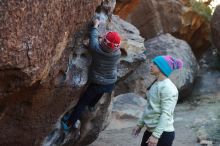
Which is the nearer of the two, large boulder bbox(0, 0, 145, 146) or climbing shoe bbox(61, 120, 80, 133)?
large boulder bbox(0, 0, 145, 146)

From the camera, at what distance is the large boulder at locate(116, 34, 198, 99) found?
12.8 metres

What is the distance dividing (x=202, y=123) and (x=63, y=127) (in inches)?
181

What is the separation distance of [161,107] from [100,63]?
1.14 meters

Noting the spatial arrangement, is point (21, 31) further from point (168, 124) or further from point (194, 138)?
point (194, 138)

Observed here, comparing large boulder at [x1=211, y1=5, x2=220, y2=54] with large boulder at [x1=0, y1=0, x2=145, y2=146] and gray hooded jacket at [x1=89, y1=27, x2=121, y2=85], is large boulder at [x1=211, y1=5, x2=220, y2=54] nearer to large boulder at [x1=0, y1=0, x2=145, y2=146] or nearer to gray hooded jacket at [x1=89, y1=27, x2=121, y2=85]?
large boulder at [x1=0, y1=0, x2=145, y2=146]

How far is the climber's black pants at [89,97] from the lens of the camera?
20.1 feet

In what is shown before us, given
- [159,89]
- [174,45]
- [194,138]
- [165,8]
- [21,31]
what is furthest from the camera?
[165,8]

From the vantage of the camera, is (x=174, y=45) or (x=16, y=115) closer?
(x=16, y=115)

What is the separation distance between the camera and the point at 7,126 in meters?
5.39

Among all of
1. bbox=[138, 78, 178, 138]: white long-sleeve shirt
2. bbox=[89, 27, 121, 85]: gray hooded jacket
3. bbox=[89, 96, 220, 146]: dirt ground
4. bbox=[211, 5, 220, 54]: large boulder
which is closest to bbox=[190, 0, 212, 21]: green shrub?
bbox=[211, 5, 220, 54]: large boulder

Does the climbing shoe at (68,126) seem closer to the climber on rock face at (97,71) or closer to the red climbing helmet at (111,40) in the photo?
the climber on rock face at (97,71)

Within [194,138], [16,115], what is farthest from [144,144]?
[194,138]

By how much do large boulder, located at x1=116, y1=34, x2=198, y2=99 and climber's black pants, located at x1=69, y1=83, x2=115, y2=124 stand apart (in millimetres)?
6244

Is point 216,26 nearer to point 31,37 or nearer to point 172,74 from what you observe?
point 172,74
